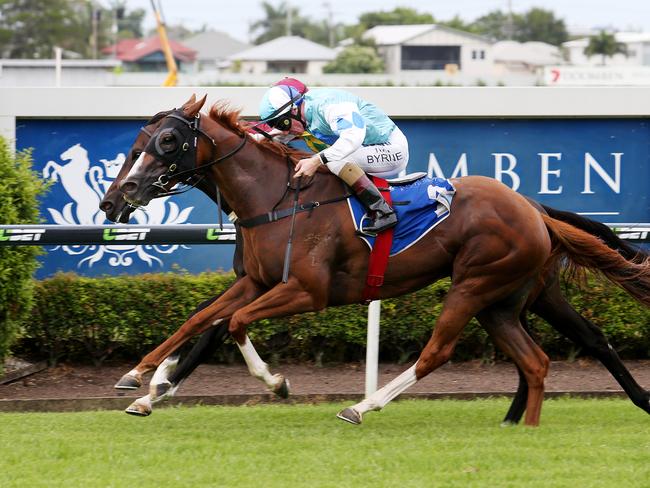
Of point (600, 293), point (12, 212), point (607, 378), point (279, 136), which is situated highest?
point (279, 136)

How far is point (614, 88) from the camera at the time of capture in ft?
30.8

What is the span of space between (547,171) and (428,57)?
81.1 m

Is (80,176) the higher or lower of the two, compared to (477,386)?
higher

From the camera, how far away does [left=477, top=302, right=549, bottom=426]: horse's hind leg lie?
20.1 feet

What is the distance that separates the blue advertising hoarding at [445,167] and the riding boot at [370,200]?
3241mm

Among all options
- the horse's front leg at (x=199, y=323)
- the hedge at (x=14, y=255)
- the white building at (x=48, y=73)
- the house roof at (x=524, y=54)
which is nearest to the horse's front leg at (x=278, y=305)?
the horse's front leg at (x=199, y=323)

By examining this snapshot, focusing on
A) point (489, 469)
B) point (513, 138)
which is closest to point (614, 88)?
point (513, 138)

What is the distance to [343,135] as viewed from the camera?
5910mm

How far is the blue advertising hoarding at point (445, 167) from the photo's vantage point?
29.6 feet

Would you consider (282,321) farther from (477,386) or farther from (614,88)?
(614,88)

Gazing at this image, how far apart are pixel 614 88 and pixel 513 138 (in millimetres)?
916

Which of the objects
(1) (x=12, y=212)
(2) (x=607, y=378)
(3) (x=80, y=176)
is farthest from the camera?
(3) (x=80, y=176)

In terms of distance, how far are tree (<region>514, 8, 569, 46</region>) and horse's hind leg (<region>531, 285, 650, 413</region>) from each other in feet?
394

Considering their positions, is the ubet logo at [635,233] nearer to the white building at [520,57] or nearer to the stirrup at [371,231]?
the stirrup at [371,231]
